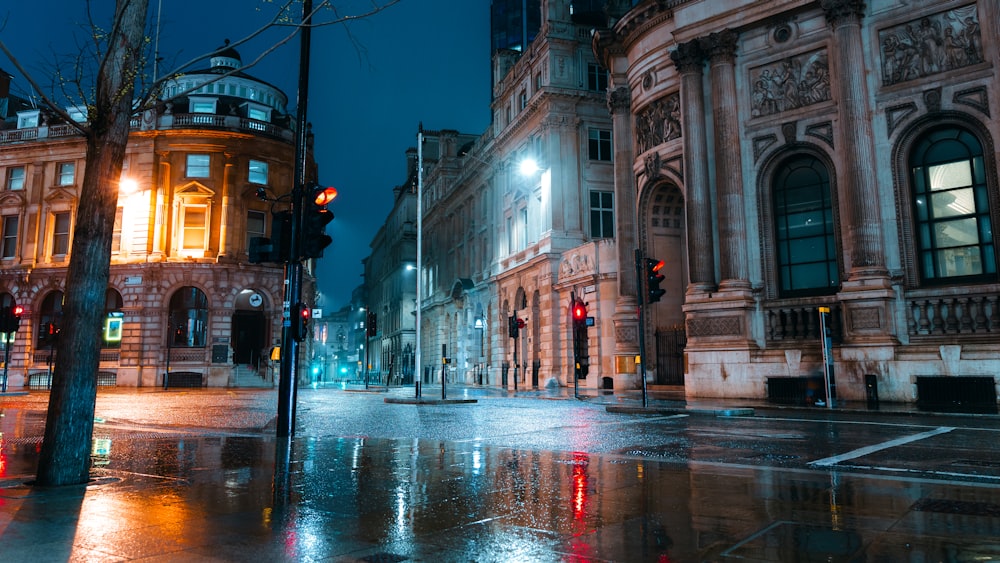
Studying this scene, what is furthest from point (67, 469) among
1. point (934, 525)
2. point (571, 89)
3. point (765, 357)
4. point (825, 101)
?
point (571, 89)

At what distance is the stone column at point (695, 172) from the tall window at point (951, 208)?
6.33 meters

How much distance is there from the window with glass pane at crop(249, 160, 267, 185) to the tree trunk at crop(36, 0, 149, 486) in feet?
129

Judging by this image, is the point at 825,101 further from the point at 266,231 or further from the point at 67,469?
the point at 266,231

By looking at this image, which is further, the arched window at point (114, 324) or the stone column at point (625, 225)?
the arched window at point (114, 324)

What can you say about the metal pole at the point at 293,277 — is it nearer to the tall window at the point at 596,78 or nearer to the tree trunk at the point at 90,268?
the tree trunk at the point at 90,268

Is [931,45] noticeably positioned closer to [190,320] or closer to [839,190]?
[839,190]

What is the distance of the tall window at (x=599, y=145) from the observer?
130 feet

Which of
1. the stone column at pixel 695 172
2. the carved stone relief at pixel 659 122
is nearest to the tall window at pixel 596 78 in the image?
the carved stone relief at pixel 659 122

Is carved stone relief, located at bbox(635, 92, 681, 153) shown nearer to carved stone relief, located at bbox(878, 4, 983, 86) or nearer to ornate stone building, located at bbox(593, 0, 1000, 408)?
ornate stone building, located at bbox(593, 0, 1000, 408)

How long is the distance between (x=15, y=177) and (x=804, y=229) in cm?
4815

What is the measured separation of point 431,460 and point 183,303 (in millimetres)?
38854

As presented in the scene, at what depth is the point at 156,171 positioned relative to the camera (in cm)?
4356

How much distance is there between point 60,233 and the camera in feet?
149

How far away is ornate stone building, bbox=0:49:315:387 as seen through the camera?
137 feet
